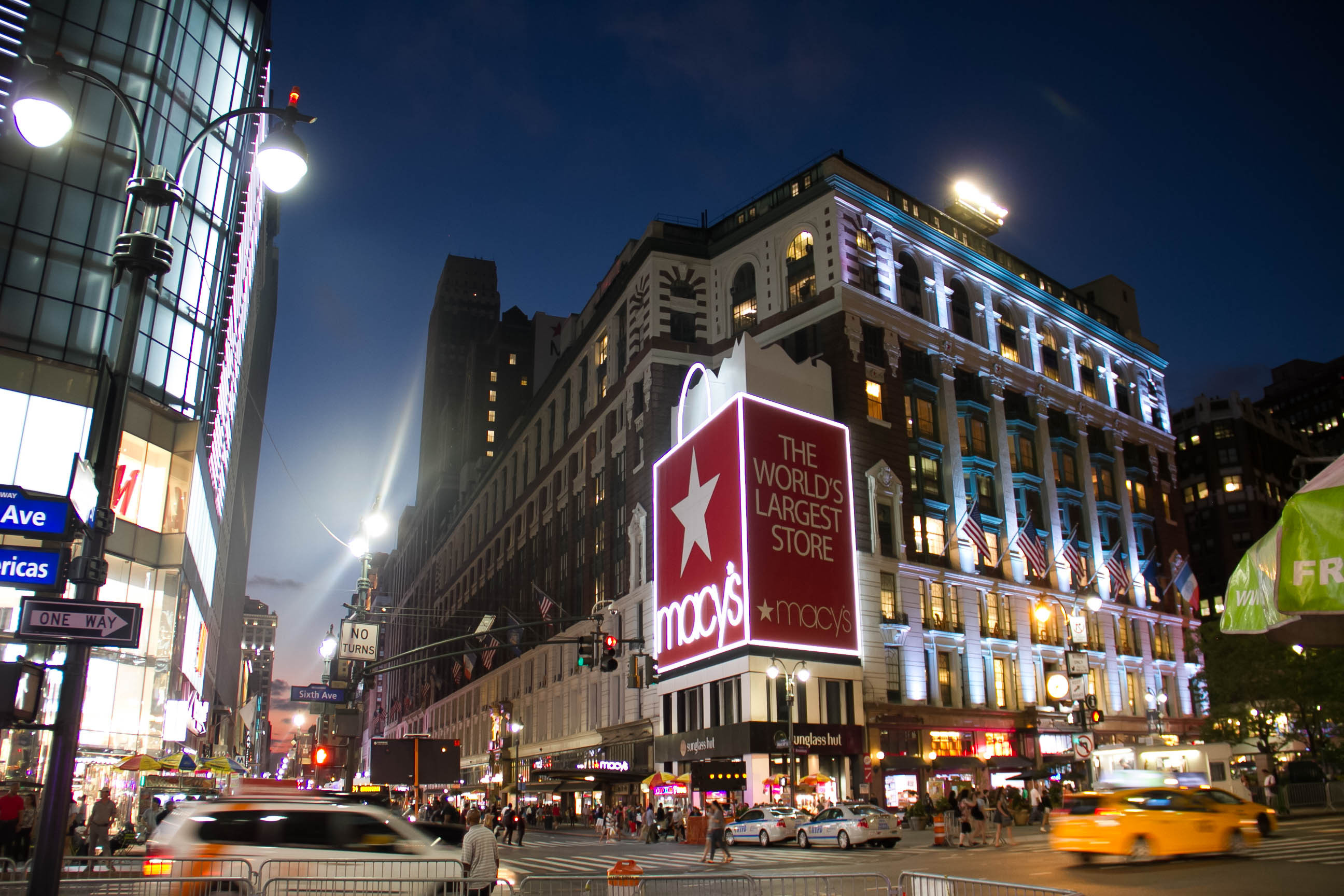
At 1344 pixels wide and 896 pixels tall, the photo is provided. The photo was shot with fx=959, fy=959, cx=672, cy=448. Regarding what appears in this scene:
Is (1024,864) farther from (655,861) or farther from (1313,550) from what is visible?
(1313,550)

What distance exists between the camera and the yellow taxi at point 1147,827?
847 inches

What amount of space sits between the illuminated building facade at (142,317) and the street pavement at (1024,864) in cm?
1954

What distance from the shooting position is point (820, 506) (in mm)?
52094

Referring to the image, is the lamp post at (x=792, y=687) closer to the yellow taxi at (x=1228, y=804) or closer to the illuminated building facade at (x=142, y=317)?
the yellow taxi at (x=1228, y=804)

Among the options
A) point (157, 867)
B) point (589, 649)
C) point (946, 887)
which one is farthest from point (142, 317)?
point (946, 887)

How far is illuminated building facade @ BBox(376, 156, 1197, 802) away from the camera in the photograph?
50375 mm

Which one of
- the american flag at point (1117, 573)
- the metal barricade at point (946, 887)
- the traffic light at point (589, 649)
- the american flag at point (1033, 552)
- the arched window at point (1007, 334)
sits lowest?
the metal barricade at point (946, 887)

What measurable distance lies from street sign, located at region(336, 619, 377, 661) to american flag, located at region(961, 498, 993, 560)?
39570 millimetres

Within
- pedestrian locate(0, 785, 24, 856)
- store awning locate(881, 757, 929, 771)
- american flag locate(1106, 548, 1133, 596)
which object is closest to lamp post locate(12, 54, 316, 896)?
pedestrian locate(0, 785, 24, 856)

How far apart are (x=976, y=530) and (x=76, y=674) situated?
181 feet

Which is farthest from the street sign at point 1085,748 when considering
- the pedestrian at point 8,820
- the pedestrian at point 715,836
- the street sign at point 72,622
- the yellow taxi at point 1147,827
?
the pedestrian at point 8,820

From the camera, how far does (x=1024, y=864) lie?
23.3 meters

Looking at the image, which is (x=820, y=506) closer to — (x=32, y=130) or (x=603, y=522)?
(x=603, y=522)

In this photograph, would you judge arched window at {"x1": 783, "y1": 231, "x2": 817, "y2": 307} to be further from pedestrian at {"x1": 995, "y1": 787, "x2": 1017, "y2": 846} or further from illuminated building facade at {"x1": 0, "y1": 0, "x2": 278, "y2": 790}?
illuminated building facade at {"x1": 0, "y1": 0, "x2": 278, "y2": 790}
